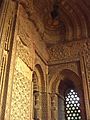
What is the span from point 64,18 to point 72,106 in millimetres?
3501

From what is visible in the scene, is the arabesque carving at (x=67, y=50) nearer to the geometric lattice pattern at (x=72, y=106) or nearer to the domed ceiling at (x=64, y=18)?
the domed ceiling at (x=64, y=18)

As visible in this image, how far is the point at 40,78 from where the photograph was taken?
26.6 ft

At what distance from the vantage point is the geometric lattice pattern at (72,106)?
8227 mm

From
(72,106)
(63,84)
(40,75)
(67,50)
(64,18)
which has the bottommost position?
(72,106)

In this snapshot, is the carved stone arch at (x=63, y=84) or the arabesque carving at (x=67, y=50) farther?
the arabesque carving at (x=67, y=50)

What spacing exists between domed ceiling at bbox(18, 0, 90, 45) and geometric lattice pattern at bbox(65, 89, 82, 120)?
2.13 meters

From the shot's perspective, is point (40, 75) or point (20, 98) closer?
point (20, 98)

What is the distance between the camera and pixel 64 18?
9.34 m

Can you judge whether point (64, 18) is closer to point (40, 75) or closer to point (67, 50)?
point (67, 50)

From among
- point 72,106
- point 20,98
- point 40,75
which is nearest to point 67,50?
point 40,75

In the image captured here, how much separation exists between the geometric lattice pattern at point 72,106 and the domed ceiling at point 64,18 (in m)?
2.13

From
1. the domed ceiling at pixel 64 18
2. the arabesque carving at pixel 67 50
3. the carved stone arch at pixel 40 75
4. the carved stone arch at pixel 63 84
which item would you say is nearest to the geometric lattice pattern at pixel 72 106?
the carved stone arch at pixel 63 84

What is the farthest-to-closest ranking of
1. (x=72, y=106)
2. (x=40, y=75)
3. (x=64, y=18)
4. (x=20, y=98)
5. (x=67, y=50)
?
(x=64, y=18) < (x=67, y=50) < (x=72, y=106) < (x=40, y=75) < (x=20, y=98)

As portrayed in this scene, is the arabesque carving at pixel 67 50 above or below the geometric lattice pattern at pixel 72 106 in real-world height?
above
